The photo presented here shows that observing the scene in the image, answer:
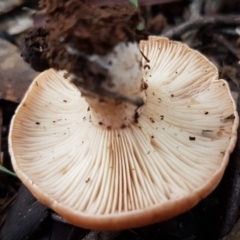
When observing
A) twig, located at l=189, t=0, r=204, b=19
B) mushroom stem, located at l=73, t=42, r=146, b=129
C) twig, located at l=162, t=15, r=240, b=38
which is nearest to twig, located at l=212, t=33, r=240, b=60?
twig, located at l=162, t=15, r=240, b=38

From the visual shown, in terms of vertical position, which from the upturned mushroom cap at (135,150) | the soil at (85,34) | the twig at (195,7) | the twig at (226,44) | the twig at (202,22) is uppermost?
the soil at (85,34)

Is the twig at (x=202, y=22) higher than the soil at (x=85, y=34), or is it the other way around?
the soil at (x=85, y=34)

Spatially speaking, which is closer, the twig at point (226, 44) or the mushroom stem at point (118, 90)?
the mushroom stem at point (118, 90)

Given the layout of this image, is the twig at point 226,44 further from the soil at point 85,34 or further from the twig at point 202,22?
the soil at point 85,34

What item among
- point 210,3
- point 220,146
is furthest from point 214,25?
point 220,146

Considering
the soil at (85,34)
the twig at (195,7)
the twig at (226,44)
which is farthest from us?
the twig at (195,7)

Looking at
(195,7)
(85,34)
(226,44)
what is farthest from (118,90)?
(195,7)

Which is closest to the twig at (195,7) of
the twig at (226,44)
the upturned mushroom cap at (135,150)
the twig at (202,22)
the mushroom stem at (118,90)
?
the twig at (202,22)
